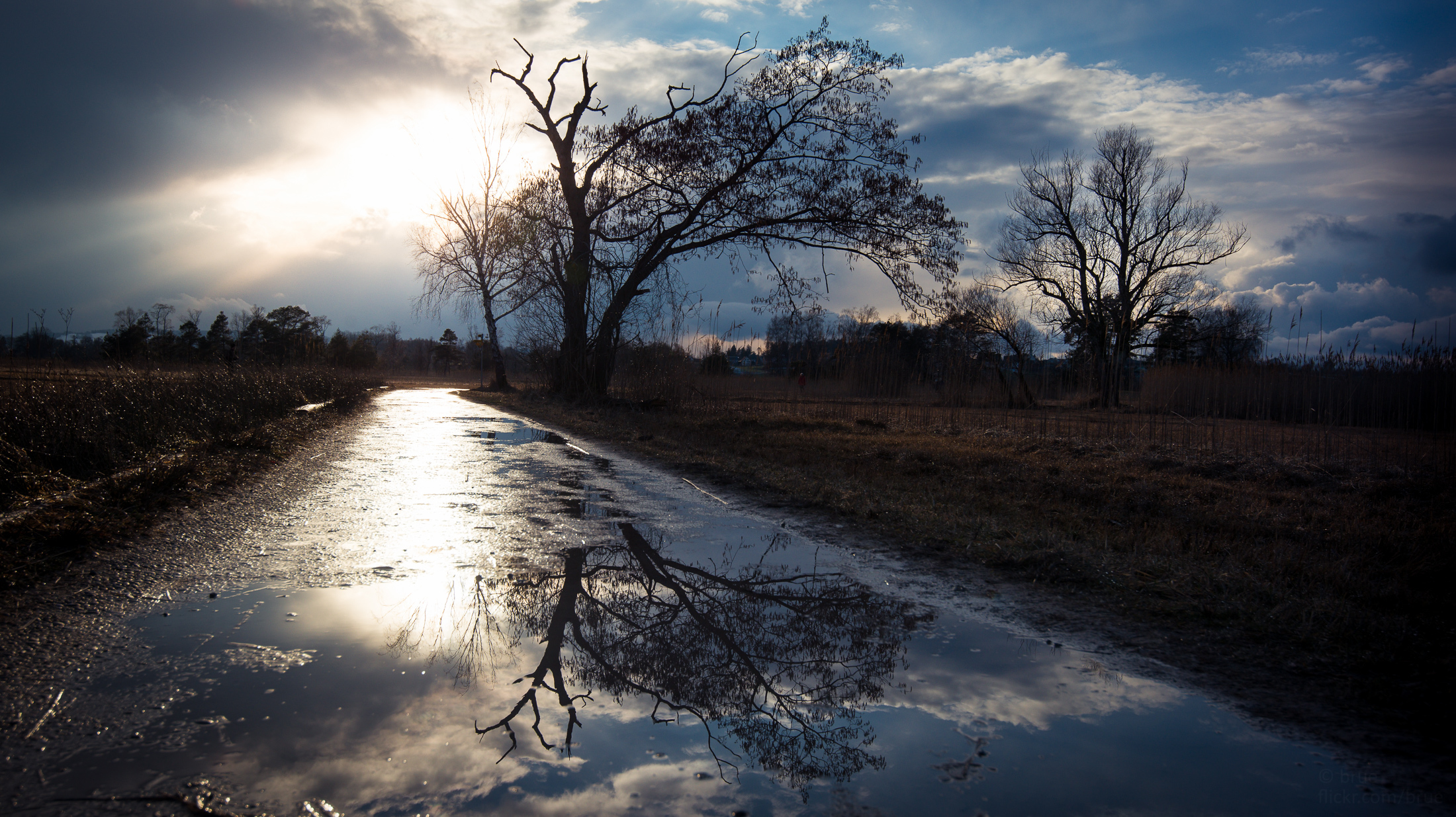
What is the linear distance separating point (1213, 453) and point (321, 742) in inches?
475

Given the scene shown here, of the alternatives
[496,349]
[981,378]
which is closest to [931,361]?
[981,378]

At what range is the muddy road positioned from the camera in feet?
7.01

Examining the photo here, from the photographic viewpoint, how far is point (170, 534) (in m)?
4.93

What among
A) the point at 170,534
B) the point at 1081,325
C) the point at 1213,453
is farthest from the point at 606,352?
the point at 1081,325

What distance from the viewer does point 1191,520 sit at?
680 centimetres

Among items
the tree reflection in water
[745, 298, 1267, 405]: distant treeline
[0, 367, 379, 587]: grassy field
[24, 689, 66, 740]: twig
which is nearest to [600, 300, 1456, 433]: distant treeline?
[745, 298, 1267, 405]: distant treeline

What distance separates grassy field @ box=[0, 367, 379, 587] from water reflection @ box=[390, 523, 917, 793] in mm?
2670

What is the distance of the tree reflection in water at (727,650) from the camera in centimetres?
252

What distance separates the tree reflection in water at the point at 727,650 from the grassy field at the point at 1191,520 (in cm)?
150

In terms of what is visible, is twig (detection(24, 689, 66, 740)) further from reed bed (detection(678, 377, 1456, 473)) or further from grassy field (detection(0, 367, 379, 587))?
reed bed (detection(678, 377, 1456, 473))

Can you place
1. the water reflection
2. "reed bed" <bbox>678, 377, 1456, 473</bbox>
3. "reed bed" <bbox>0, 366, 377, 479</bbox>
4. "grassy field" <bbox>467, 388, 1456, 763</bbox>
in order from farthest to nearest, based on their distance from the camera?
"reed bed" <bbox>678, 377, 1456, 473</bbox> → "reed bed" <bbox>0, 366, 377, 479</bbox> → "grassy field" <bbox>467, 388, 1456, 763</bbox> → the water reflection

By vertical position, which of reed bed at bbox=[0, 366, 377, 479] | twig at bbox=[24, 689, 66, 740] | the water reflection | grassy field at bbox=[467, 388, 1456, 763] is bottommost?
the water reflection

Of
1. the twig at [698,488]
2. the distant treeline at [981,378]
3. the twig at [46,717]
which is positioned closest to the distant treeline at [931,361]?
the distant treeline at [981,378]

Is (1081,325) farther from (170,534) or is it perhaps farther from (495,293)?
(170,534)
